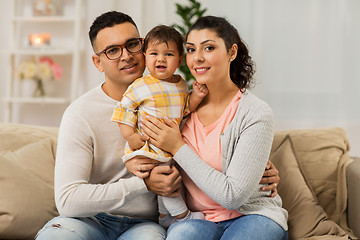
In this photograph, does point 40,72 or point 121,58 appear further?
point 40,72

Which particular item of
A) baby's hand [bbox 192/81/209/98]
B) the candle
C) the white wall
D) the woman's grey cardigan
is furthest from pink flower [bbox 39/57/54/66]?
the woman's grey cardigan

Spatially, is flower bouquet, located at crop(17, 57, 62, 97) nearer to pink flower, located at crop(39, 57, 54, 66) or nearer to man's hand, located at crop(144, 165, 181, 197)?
pink flower, located at crop(39, 57, 54, 66)

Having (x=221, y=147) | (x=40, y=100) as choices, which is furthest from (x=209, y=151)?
(x=40, y=100)

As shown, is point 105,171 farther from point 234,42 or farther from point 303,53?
point 303,53

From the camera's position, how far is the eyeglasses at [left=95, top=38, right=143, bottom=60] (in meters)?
1.75

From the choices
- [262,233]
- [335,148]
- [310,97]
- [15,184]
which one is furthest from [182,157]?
[310,97]

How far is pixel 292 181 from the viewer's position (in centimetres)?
209

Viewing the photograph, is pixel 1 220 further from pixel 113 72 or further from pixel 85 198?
pixel 113 72

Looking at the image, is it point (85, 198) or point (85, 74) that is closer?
point (85, 198)

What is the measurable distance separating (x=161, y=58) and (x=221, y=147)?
0.41 metres

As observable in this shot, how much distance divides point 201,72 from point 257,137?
0.32 m

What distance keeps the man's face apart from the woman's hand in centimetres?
33

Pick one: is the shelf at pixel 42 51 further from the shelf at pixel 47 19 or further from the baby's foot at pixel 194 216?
the baby's foot at pixel 194 216

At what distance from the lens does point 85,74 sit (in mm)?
4133
